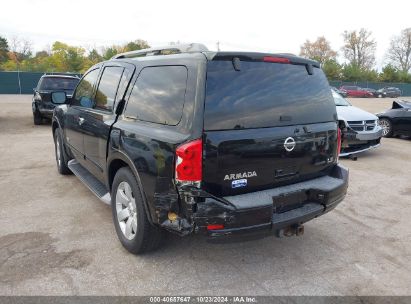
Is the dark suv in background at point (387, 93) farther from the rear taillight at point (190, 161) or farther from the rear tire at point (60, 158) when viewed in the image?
the rear taillight at point (190, 161)

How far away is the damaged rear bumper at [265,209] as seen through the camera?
2.68 m

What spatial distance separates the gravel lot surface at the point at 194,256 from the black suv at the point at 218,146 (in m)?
0.35

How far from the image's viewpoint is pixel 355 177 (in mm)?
6383

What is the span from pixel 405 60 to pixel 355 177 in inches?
3217

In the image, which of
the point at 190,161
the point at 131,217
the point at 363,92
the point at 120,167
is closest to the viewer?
the point at 190,161

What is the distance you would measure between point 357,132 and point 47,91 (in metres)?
9.71

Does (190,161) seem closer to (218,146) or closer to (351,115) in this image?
(218,146)

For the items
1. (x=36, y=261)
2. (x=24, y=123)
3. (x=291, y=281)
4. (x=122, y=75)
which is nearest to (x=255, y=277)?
(x=291, y=281)

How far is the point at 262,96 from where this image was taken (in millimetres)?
2992

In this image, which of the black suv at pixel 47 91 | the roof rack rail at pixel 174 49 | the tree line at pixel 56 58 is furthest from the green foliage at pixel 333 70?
the roof rack rail at pixel 174 49

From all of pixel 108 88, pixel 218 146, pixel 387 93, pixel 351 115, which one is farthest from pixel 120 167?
pixel 387 93

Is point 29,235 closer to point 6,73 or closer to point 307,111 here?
point 307,111

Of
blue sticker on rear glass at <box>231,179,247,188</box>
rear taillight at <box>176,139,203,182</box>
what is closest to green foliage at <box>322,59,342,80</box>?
blue sticker on rear glass at <box>231,179,247,188</box>

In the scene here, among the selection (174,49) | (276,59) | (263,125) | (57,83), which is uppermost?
A: (174,49)
